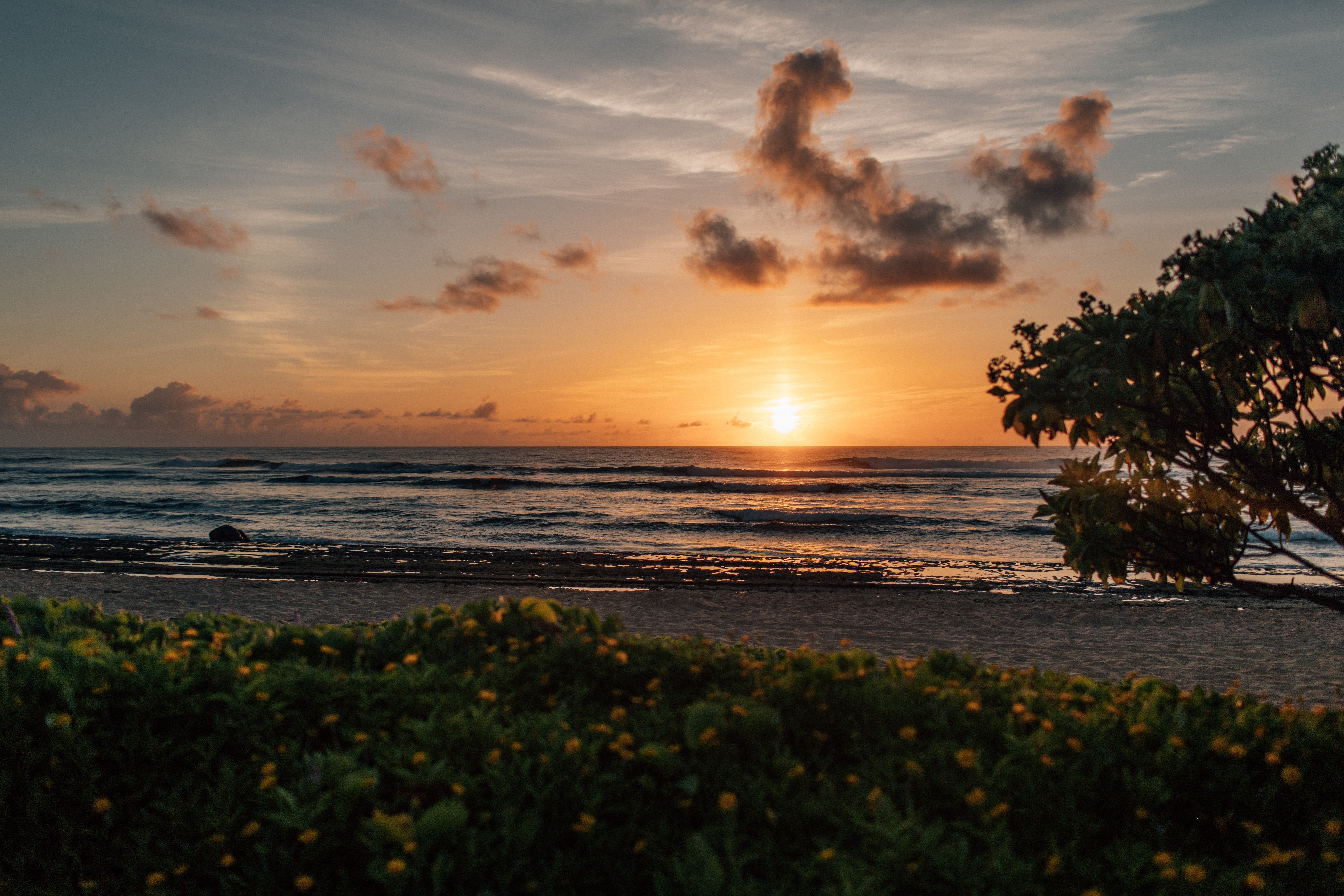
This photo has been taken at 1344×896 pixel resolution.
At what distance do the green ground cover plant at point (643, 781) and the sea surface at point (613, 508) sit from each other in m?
14.0

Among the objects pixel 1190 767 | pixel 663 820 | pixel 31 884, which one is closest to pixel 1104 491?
pixel 1190 767

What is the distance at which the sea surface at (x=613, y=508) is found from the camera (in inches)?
938

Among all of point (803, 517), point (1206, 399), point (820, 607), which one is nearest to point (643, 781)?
point (1206, 399)

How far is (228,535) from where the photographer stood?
22.8m

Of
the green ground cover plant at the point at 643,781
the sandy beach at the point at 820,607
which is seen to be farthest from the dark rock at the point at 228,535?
the green ground cover plant at the point at 643,781

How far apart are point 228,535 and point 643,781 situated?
24.2 meters

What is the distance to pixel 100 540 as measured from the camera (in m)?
22.7

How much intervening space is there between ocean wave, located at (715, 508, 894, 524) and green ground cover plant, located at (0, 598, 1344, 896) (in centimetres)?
2782

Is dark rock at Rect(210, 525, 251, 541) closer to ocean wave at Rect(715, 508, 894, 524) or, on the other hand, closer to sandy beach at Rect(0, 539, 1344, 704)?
sandy beach at Rect(0, 539, 1344, 704)

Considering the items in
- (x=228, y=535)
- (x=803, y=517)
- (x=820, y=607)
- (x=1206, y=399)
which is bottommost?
(x=228, y=535)

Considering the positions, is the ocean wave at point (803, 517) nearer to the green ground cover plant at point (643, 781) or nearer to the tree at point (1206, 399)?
the tree at point (1206, 399)

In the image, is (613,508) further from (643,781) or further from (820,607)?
(643,781)

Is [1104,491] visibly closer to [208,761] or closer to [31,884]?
[208,761]

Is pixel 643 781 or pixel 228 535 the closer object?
pixel 643 781
